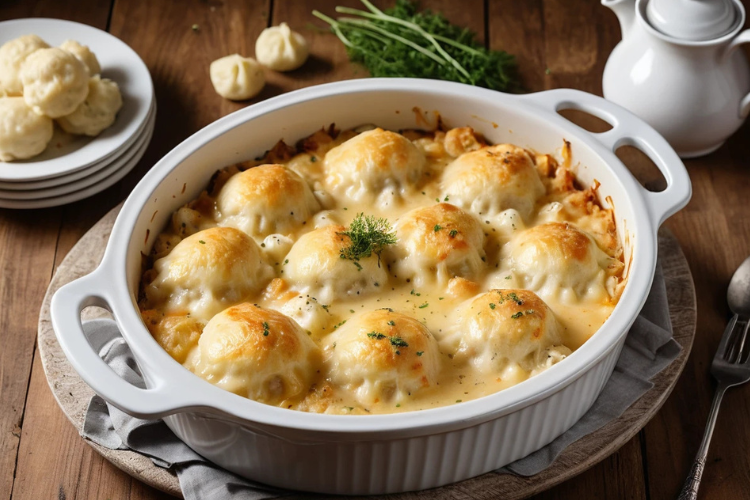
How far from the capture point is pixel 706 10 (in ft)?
12.2

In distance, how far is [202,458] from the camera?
2762mm

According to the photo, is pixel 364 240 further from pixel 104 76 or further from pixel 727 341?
pixel 104 76

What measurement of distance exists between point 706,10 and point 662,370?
163 cm

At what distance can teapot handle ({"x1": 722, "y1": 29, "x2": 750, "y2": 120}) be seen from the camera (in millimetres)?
3672

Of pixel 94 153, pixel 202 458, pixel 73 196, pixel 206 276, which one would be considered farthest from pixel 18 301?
pixel 202 458

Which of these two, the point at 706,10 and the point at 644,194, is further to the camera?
the point at 706,10

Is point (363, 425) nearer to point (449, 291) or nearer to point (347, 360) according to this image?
point (347, 360)

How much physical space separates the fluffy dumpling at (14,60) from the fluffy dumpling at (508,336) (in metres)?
2.31

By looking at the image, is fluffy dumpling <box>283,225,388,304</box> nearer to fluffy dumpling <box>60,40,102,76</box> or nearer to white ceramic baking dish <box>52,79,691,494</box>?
white ceramic baking dish <box>52,79,691,494</box>

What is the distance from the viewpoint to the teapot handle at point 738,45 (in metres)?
3.67

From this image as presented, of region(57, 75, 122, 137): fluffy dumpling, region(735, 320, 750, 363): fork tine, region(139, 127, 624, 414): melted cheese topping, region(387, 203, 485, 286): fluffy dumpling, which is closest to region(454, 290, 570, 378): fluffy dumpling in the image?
region(139, 127, 624, 414): melted cheese topping

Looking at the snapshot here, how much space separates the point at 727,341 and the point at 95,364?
2246mm

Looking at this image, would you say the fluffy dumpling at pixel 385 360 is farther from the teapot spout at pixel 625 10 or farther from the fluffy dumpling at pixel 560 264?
the teapot spout at pixel 625 10

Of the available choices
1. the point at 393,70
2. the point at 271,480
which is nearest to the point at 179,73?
the point at 393,70
